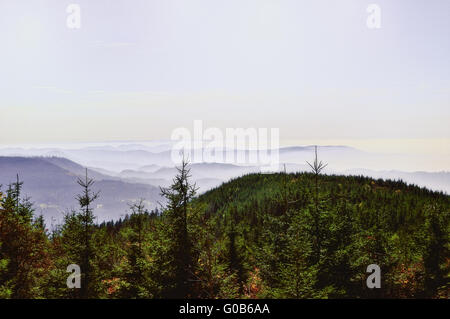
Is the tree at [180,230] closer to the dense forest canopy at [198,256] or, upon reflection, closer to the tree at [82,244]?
the dense forest canopy at [198,256]

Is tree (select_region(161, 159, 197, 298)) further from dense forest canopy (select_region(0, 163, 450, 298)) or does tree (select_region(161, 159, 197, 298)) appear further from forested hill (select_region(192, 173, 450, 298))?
forested hill (select_region(192, 173, 450, 298))

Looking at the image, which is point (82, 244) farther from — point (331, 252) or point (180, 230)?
point (331, 252)

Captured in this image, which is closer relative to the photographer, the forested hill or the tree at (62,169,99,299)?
the forested hill

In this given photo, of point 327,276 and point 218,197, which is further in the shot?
point 218,197

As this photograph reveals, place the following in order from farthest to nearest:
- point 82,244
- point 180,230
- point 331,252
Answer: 1. point 82,244
2. point 331,252
3. point 180,230

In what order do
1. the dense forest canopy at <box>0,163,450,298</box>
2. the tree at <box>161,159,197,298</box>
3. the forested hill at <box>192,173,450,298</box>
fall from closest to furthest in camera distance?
the forested hill at <box>192,173,450,298</box>, the dense forest canopy at <box>0,163,450,298</box>, the tree at <box>161,159,197,298</box>

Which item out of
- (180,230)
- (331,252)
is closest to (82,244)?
(180,230)

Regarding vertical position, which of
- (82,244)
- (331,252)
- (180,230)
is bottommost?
(331,252)

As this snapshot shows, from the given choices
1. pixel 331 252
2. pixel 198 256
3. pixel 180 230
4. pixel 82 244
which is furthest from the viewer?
pixel 82 244

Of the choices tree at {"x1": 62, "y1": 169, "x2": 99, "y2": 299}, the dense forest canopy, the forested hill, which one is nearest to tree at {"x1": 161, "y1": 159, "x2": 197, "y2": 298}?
the dense forest canopy

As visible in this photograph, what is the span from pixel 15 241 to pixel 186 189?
11672mm

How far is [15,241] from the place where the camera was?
1773 centimetres
